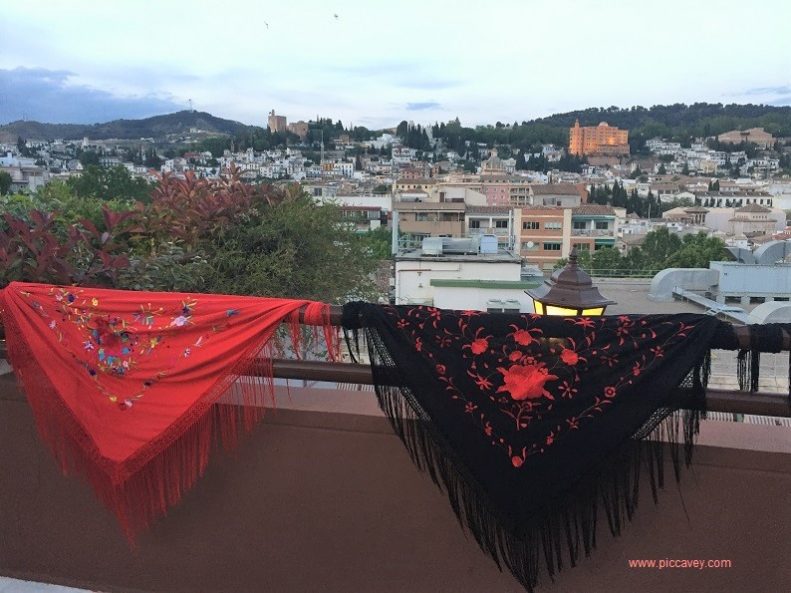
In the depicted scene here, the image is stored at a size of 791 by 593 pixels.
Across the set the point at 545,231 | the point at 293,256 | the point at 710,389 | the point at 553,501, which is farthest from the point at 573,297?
the point at 545,231

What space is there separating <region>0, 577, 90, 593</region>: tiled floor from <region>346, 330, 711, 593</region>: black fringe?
4.15ft

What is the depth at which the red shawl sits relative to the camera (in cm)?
174

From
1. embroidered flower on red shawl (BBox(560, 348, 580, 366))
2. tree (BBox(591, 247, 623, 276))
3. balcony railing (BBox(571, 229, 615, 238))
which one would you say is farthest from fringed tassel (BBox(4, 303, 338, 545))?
balcony railing (BBox(571, 229, 615, 238))

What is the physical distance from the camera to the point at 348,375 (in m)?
1.79

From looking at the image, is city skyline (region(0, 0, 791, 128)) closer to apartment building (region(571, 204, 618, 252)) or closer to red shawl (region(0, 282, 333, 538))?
red shawl (region(0, 282, 333, 538))

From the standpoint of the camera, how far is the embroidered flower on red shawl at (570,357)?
1.53m

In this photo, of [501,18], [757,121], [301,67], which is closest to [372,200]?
[301,67]

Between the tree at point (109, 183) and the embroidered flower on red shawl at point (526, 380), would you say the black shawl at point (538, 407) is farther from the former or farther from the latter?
the tree at point (109, 183)

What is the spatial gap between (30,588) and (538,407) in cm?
174

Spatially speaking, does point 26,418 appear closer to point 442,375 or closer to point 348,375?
point 348,375

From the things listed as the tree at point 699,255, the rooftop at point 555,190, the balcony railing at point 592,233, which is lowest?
the tree at point 699,255

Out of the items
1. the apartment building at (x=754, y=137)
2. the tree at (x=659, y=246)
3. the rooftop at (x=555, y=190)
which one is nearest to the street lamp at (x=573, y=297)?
the tree at (x=659, y=246)

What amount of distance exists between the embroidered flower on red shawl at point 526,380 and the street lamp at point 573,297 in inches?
29.2

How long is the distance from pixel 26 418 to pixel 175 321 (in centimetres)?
71
